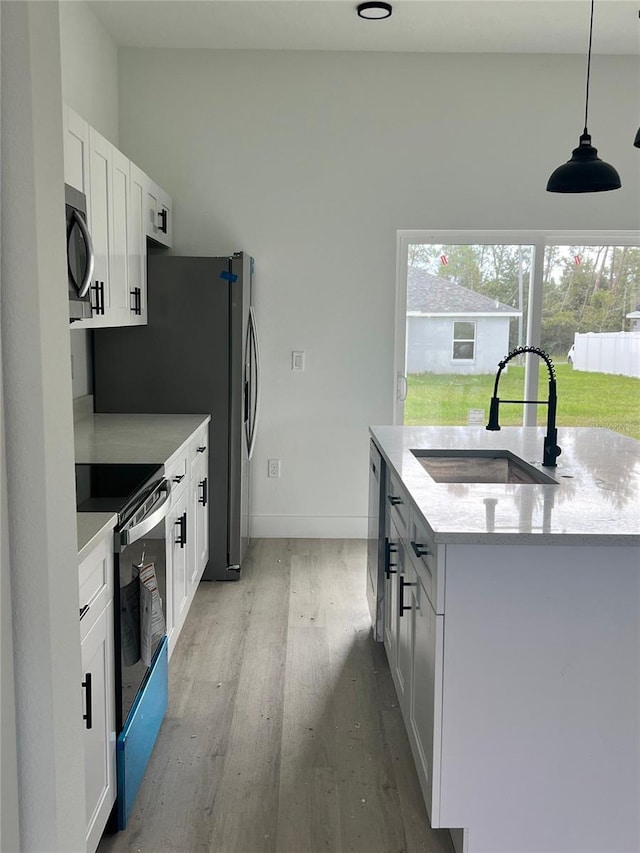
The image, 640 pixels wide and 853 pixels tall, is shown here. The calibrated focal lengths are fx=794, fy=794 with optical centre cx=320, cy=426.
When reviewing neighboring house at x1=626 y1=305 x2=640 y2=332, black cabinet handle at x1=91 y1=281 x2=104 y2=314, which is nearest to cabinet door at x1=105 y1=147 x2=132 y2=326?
black cabinet handle at x1=91 y1=281 x2=104 y2=314

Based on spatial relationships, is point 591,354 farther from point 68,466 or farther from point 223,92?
point 68,466

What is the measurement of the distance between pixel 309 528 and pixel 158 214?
2074 millimetres

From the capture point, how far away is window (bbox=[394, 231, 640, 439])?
4.82 metres

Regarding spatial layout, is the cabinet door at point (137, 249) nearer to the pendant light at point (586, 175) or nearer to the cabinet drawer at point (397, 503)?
the cabinet drawer at point (397, 503)

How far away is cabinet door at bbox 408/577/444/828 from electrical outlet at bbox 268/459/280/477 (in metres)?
2.64

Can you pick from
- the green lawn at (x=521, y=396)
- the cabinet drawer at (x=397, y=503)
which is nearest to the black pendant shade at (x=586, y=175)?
the cabinet drawer at (x=397, y=503)

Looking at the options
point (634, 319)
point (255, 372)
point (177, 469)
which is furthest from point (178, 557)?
point (634, 319)

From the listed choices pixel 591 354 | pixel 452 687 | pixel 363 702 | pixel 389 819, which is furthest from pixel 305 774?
pixel 591 354

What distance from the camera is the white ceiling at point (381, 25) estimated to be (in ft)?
12.9

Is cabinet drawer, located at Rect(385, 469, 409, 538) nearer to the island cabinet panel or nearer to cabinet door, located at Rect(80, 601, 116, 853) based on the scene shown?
the island cabinet panel

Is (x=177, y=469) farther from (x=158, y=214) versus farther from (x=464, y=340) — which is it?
(x=464, y=340)

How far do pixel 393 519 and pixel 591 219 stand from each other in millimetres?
2812

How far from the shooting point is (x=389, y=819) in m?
2.21

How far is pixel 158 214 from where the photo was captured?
4.30 m
